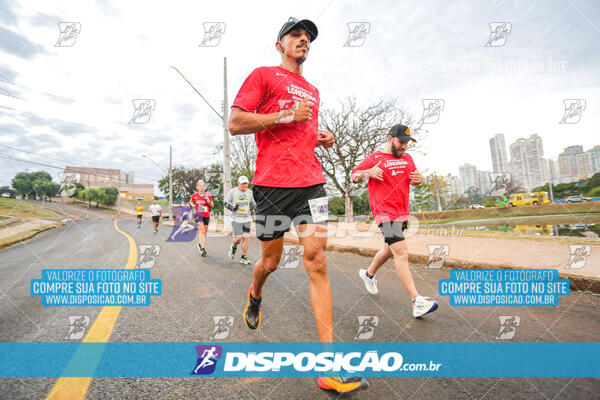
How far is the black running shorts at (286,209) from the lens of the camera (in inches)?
74.9

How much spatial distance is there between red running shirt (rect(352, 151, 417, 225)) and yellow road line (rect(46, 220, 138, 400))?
2.76 metres

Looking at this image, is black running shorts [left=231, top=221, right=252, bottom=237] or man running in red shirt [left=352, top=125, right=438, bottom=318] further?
black running shorts [left=231, top=221, right=252, bottom=237]

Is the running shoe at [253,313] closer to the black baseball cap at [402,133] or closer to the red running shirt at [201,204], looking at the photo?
the black baseball cap at [402,133]

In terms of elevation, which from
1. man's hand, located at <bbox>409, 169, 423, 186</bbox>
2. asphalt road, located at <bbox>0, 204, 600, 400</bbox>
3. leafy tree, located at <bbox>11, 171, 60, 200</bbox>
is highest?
leafy tree, located at <bbox>11, 171, 60, 200</bbox>

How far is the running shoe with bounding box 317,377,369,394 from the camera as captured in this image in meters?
1.43

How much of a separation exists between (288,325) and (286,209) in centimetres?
108

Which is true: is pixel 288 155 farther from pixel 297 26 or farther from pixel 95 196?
pixel 95 196

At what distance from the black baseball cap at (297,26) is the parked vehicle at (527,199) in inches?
1815

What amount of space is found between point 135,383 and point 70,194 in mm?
80677

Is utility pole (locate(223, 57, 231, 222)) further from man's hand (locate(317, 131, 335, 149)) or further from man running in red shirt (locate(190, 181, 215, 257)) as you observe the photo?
man's hand (locate(317, 131, 335, 149))

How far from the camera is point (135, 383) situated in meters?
1.48

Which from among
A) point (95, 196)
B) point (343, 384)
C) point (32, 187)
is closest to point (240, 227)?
point (343, 384)

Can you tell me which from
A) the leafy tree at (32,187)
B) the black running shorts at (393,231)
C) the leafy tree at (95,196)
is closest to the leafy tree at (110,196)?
the leafy tree at (95,196)

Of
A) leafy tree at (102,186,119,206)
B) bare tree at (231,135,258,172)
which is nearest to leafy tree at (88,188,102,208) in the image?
leafy tree at (102,186,119,206)
